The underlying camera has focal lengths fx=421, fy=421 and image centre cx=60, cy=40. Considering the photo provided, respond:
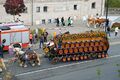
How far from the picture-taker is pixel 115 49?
115 ft

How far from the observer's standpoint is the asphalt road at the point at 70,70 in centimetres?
2666

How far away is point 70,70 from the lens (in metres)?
28.3

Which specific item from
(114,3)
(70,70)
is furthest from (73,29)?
(114,3)

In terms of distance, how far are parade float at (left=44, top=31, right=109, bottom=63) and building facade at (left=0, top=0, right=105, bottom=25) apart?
1680cm

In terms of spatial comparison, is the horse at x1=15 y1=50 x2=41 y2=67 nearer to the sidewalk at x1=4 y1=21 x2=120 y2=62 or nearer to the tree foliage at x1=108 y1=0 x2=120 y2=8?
the sidewalk at x1=4 y1=21 x2=120 y2=62

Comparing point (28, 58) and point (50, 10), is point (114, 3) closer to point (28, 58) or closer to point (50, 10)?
point (50, 10)

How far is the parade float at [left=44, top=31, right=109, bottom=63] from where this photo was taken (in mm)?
30016

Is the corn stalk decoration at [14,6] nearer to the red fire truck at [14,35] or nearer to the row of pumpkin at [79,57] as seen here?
the red fire truck at [14,35]

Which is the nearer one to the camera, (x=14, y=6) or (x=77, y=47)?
(x=77, y=47)

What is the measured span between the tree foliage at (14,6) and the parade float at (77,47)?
1192 cm

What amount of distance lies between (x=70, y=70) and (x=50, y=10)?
21941 millimetres

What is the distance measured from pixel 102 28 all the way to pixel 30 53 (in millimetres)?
18142

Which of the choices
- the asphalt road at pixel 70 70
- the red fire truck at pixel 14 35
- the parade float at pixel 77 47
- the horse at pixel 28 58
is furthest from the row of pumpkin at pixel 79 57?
the red fire truck at pixel 14 35

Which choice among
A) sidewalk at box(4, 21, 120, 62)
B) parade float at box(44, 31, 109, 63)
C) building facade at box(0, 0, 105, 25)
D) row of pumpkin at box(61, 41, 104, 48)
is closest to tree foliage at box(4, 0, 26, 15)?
building facade at box(0, 0, 105, 25)
